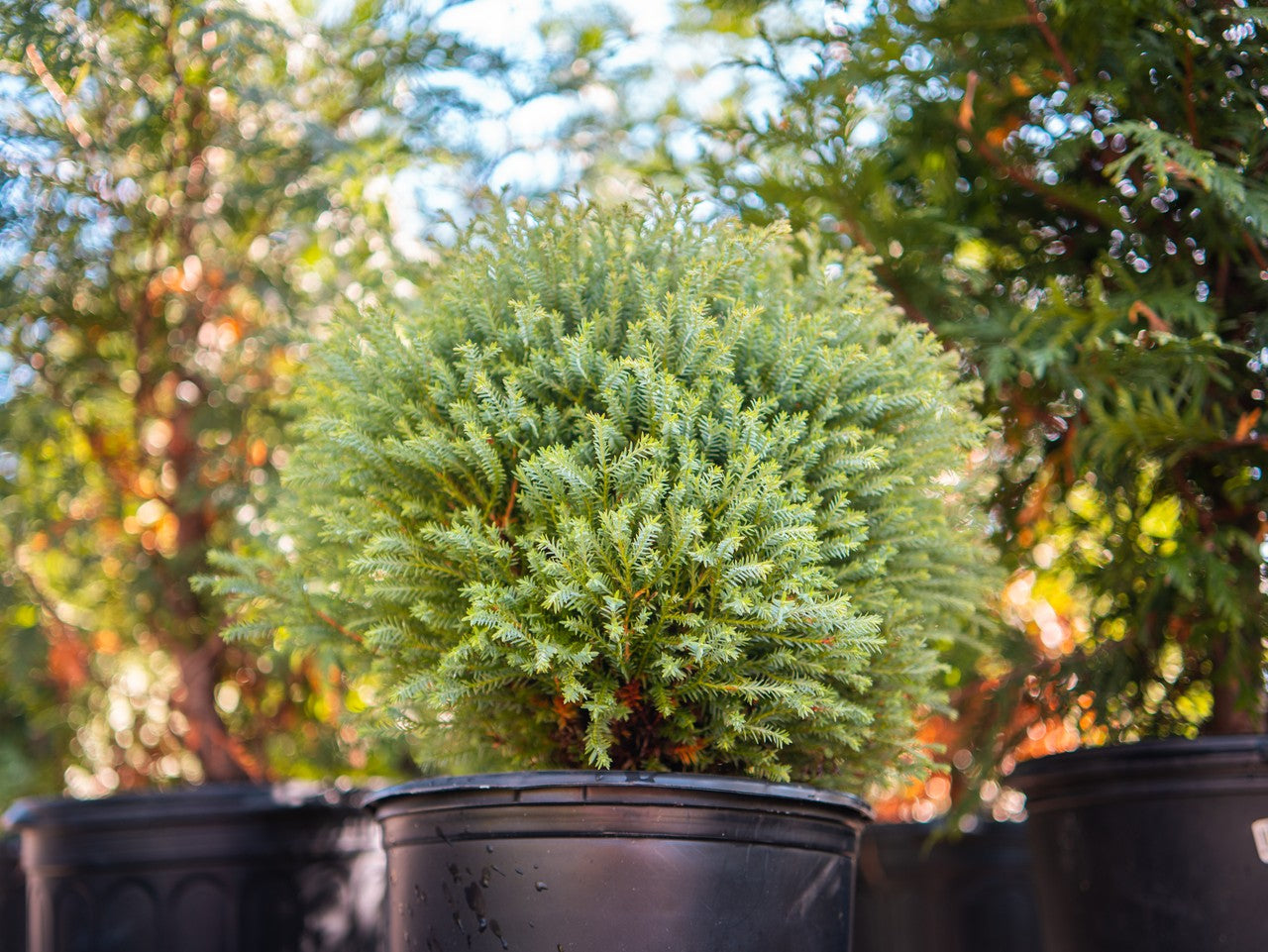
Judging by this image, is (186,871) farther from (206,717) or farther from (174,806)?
(206,717)

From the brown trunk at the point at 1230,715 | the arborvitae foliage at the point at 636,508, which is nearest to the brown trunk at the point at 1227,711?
the brown trunk at the point at 1230,715

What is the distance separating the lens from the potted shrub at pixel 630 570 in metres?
1.66

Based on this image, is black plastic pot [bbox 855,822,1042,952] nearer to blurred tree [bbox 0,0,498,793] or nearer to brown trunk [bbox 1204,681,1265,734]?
brown trunk [bbox 1204,681,1265,734]

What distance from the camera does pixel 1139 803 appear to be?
237cm

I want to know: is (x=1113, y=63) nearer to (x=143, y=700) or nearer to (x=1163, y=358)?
(x=1163, y=358)

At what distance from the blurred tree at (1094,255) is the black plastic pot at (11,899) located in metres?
3.34

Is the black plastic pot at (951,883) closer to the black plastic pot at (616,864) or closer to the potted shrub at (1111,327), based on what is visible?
the potted shrub at (1111,327)

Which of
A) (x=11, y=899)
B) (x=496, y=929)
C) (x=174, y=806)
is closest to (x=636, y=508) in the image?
(x=496, y=929)

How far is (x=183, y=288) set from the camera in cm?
379

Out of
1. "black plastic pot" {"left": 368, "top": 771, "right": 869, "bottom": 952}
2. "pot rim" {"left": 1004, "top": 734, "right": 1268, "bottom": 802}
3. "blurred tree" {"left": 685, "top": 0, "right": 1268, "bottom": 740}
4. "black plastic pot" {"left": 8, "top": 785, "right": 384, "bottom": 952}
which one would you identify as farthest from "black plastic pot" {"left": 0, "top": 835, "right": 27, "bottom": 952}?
"pot rim" {"left": 1004, "top": 734, "right": 1268, "bottom": 802}

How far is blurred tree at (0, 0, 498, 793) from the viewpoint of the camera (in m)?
3.16

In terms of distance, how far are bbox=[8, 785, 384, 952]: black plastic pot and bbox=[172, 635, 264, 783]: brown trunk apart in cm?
79

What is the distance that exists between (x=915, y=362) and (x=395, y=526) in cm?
99

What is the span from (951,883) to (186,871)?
92.1 inches
